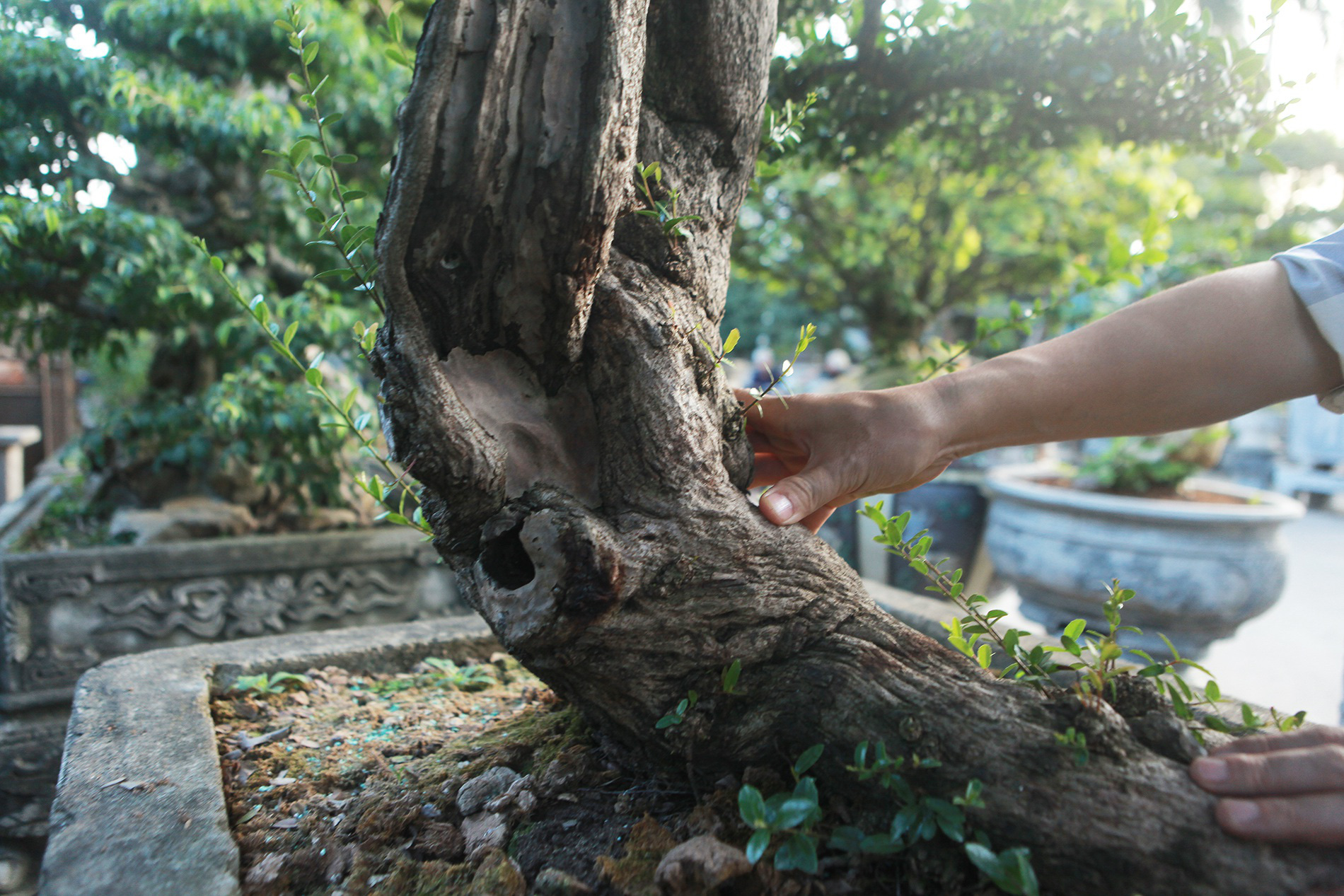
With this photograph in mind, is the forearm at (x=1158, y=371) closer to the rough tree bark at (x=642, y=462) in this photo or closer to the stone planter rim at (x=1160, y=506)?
the rough tree bark at (x=642, y=462)

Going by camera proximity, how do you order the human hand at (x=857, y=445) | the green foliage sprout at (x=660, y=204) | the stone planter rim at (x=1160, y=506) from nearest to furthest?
the green foliage sprout at (x=660, y=204) → the human hand at (x=857, y=445) → the stone planter rim at (x=1160, y=506)

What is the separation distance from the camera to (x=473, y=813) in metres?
0.90

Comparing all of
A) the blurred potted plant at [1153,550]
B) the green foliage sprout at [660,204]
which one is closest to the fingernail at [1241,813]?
the green foliage sprout at [660,204]

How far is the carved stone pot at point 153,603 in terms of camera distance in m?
2.10

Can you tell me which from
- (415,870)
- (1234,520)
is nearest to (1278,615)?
(1234,520)

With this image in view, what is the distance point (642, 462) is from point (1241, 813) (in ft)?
2.04

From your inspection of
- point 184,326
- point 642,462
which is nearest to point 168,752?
point 642,462

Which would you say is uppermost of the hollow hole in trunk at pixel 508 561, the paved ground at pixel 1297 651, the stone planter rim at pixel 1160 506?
the hollow hole in trunk at pixel 508 561

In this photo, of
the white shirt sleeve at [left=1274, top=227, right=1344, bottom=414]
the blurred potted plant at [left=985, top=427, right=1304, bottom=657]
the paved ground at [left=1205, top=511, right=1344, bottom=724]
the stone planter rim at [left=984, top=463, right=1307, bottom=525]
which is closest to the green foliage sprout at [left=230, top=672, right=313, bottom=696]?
the white shirt sleeve at [left=1274, top=227, right=1344, bottom=414]

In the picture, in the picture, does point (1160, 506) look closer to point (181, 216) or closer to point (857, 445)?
point (857, 445)

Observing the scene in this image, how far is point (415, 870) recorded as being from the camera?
800 mm

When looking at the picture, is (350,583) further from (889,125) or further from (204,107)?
(889,125)

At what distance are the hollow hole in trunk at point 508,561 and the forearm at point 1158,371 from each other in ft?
1.83

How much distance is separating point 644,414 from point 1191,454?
2.96m
